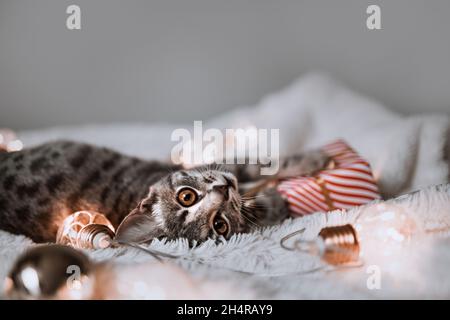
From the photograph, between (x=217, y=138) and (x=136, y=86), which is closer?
(x=217, y=138)

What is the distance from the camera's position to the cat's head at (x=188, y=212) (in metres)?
1.02

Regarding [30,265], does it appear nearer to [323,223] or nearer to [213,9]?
[323,223]

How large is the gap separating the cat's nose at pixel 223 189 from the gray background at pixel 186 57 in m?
1.11

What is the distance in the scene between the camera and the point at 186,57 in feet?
6.87

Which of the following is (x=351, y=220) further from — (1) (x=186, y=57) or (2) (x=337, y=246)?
(1) (x=186, y=57)

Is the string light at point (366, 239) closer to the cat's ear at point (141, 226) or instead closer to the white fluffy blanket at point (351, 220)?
the white fluffy blanket at point (351, 220)

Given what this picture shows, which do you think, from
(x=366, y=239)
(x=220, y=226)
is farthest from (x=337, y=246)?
(x=220, y=226)

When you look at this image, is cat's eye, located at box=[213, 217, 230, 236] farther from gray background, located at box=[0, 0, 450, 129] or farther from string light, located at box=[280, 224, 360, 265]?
gray background, located at box=[0, 0, 450, 129]

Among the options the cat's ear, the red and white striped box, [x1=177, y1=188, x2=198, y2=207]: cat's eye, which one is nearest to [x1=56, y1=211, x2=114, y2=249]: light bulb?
the cat's ear

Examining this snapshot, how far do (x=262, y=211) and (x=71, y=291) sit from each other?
62 cm

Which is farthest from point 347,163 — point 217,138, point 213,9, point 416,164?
point 213,9

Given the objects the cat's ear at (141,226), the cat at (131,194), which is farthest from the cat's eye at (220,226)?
the cat's ear at (141,226)

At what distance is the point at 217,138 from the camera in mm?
1833

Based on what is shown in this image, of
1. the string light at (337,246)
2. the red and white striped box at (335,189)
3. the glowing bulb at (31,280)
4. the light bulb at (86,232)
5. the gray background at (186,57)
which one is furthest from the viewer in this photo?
the gray background at (186,57)
